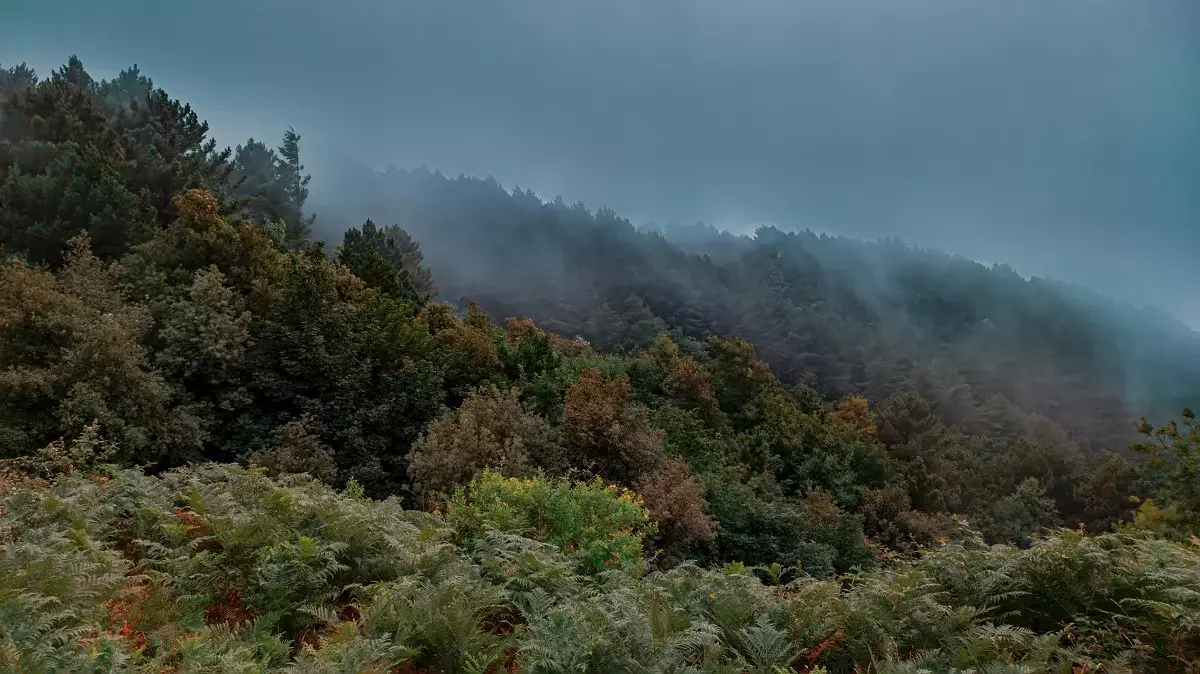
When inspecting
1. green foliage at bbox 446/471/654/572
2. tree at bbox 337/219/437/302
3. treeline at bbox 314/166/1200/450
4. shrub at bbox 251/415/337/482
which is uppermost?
treeline at bbox 314/166/1200/450

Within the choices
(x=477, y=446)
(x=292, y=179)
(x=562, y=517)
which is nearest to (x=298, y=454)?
(x=477, y=446)

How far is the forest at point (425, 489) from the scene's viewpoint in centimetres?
416

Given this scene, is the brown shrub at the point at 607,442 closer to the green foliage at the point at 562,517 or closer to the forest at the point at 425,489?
the forest at the point at 425,489

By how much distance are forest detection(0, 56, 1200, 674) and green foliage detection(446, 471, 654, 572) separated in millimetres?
51

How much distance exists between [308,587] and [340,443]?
1035 cm

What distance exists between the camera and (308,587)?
516 centimetres

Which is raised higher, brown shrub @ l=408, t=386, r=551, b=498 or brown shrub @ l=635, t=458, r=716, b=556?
brown shrub @ l=408, t=386, r=551, b=498

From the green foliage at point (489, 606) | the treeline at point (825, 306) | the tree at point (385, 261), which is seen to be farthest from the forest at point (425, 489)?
the treeline at point (825, 306)

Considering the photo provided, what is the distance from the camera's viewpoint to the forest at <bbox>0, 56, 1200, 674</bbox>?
13.6ft

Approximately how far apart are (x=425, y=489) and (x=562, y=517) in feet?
17.7

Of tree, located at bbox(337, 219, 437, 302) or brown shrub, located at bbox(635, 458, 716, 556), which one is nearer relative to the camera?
brown shrub, located at bbox(635, 458, 716, 556)

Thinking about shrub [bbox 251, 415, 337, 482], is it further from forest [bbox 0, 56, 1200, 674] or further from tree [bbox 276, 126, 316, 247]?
tree [bbox 276, 126, 316, 247]

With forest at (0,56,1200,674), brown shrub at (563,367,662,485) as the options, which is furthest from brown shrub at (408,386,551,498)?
brown shrub at (563,367,662,485)

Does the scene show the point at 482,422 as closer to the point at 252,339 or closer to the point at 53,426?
the point at 252,339
